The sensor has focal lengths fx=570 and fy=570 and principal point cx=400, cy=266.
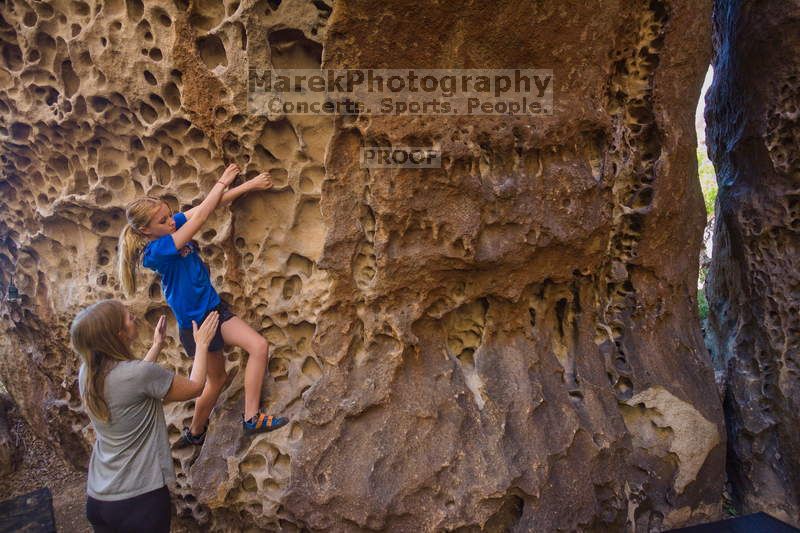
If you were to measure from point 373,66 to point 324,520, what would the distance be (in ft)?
6.34

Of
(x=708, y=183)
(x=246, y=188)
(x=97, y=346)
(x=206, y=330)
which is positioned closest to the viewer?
(x=97, y=346)

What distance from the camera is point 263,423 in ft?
8.64

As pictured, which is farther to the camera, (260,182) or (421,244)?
(260,182)

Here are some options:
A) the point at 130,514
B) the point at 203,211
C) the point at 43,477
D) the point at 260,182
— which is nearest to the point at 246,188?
the point at 260,182

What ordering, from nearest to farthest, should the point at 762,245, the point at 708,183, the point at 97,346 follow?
the point at 97,346, the point at 762,245, the point at 708,183

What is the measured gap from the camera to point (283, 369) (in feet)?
9.09

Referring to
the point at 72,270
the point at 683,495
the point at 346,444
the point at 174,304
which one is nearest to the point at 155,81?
the point at 174,304

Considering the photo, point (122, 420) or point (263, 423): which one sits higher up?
point (122, 420)

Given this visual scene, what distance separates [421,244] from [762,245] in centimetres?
237

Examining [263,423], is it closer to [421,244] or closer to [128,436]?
[128,436]

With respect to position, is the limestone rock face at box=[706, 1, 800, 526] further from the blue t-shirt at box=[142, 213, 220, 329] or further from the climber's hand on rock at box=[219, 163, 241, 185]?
the blue t-shirt at box=[142, 213, 220, 329]

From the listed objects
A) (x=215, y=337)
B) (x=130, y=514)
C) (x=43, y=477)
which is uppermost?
(x=215, y=337)

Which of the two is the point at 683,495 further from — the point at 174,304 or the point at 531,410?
the point at 174,304

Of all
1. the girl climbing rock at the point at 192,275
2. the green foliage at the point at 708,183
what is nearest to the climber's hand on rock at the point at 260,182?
the girl climbing rock at the point at 192,275
